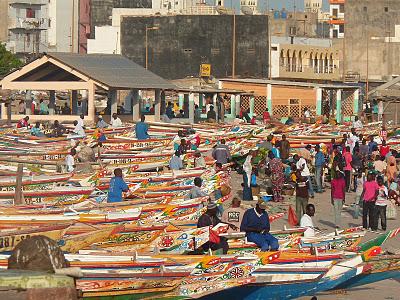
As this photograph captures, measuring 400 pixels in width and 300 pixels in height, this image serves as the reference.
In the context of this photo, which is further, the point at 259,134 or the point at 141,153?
the point at 259,134

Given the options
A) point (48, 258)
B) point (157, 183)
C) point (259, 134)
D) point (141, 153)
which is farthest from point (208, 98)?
point (48, 258)

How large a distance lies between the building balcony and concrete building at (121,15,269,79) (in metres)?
10.9

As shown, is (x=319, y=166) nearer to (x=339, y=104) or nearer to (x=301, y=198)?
(x=301, y=198)

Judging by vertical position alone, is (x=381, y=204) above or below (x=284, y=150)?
below

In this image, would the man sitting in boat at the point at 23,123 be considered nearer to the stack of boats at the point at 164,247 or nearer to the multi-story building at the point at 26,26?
the stack of boats at the point at 164,247

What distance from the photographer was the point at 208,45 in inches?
3423

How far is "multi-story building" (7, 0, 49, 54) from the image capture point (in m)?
94.0

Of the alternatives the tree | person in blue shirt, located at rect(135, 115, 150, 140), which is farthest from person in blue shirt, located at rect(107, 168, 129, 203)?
the tree

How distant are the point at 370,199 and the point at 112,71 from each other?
83.3ft

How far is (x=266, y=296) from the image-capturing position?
61.0 feet

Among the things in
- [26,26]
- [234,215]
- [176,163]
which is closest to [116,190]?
[234,215]

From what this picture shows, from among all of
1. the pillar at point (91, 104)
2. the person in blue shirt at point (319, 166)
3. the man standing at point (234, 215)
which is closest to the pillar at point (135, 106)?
the pillar at point (91, 104)

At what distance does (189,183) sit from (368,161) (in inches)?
323

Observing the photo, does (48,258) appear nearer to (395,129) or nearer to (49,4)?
(395,129)
